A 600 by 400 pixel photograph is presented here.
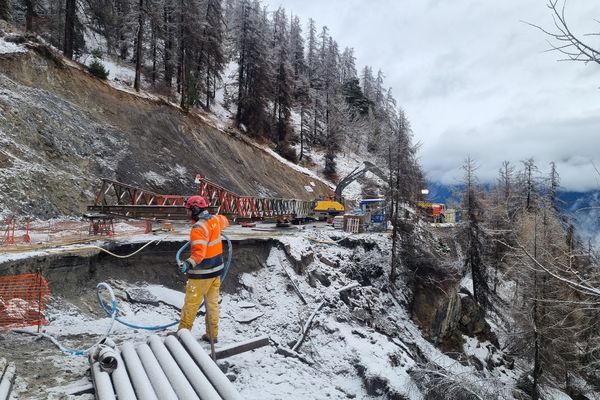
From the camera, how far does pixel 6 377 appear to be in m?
4.51

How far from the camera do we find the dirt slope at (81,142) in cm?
1384

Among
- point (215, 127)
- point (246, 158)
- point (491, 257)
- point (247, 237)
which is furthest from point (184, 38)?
point (491, 257)

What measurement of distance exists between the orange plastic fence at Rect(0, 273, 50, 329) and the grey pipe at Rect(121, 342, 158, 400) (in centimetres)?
205

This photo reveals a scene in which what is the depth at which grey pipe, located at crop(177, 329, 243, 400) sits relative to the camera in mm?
4395

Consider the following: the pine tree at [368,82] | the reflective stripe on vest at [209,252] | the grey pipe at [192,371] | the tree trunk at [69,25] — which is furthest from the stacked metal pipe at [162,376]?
the pine tree at [368,82]

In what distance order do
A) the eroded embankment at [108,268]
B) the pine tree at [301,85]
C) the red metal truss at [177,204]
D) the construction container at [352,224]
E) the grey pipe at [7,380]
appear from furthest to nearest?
the pine tree at [301,85] < the construction container at [352,224] < the red metal truss at [177,204] < the eroded embankment at [108,268] < the grey pipe at [7,380]

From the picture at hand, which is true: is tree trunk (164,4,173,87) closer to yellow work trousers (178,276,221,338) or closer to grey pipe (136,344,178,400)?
yellow work trousers (178,276,221,338)

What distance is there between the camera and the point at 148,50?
3606cm

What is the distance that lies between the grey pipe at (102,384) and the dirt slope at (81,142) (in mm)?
A: 10137

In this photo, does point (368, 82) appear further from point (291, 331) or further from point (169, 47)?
point (291, 331)

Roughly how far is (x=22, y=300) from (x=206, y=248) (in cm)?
372

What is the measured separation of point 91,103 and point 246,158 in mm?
12827

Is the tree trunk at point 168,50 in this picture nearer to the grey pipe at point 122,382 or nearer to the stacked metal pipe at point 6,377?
the stacked metal pipe at point 6,377

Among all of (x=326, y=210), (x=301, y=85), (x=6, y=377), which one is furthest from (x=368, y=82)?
(x=6, y=377)
